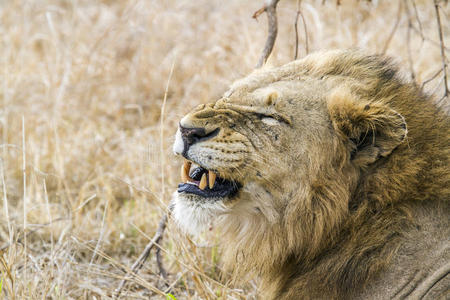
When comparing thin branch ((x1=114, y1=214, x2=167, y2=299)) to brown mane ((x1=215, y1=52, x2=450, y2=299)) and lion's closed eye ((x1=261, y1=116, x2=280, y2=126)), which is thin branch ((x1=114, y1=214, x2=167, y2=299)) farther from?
lion's closed eye ((x1=261, y1=116, x2=280, y2=126))

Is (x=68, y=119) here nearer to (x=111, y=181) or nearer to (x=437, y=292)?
(x=111, y=181)

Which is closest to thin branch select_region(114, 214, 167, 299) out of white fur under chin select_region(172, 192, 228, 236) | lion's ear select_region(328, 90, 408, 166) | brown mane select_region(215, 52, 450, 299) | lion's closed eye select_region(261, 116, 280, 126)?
white fur under chin select_region(172, 192, 228, 236)

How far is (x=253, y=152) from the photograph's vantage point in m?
3.04

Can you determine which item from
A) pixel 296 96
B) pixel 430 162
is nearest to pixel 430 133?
pixel 430 162

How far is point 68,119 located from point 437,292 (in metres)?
4.63

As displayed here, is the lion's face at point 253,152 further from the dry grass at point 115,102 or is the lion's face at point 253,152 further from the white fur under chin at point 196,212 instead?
the dry grass at point 115,102

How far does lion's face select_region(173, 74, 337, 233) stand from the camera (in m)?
3.03

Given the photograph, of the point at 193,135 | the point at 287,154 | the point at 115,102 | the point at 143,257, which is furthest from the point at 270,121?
the point at 115,102

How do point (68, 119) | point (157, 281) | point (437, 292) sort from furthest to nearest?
point (68, 119) < point (157, 281) < point (437, 292)

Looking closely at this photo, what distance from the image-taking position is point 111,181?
5484 millimetres

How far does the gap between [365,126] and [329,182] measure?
311 mm

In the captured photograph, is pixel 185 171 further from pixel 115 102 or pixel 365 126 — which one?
pixel 115 102

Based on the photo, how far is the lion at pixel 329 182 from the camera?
9.71 ft

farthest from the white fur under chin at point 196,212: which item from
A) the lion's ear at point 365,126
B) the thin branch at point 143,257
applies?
the lion's ear at point 365,126
